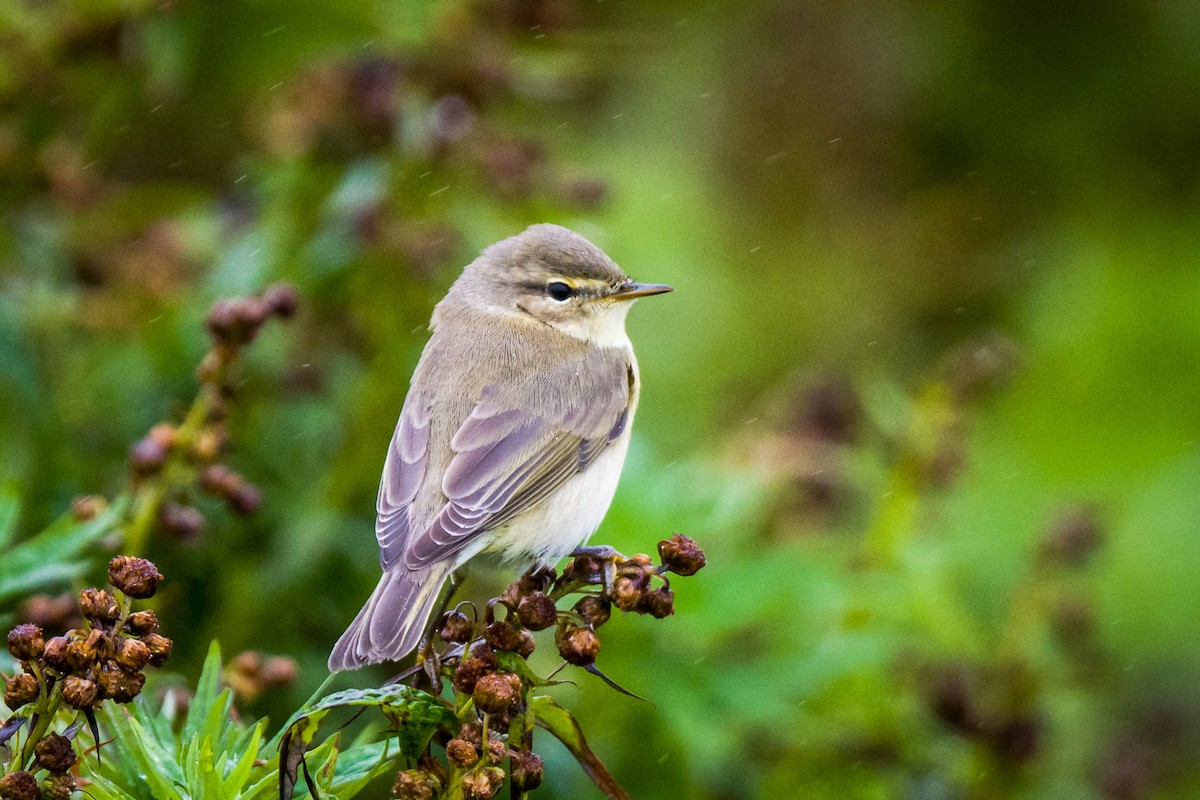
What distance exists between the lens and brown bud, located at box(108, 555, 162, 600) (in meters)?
2.08

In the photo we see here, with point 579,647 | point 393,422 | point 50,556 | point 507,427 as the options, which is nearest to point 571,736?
point 579,647

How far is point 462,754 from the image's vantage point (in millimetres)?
2090

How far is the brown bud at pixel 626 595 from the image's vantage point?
2354mm

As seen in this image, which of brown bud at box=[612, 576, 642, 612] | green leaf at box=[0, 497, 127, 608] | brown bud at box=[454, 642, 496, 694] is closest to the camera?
brown bud at box=[454, 642, 496, 694]

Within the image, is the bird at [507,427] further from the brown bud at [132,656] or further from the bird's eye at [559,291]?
the brown bud at [132,656]

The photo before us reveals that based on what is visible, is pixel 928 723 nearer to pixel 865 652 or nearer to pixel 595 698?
pixel 865 652

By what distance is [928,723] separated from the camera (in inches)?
166

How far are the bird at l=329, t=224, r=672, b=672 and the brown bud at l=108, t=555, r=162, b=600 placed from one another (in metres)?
0.73

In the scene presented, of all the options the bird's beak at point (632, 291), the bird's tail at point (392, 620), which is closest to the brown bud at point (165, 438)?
the bird's tail at point (392, 620)

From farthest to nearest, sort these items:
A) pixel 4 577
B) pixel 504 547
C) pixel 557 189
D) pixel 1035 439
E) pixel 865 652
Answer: pixel 1035 439
pixel 557 189
pixel 865 652
pixel 504 547
pixel 4 577

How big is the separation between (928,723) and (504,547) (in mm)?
1469

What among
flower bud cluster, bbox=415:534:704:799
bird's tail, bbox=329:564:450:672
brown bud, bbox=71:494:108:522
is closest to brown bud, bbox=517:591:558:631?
flower bud cluster, bbox=415:534:704:799

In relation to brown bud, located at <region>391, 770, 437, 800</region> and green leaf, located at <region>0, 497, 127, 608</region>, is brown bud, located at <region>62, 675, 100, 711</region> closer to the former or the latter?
brown bud, located at <region>391, 770, 437, 800</region>

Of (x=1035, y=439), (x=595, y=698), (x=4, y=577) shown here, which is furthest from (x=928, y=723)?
(x=1035, y=439)
